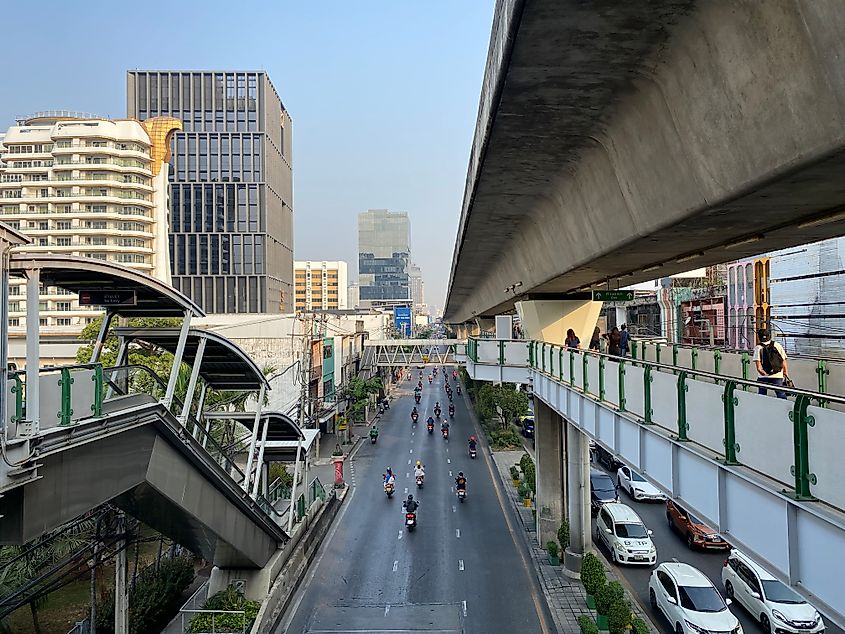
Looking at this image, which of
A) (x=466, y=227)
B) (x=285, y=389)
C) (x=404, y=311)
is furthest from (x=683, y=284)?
(x=404, y=311)

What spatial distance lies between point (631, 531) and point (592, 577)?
15.5 ft

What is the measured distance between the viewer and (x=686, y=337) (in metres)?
26.6

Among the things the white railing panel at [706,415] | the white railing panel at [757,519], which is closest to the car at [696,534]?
the white railing panel at [706,415]

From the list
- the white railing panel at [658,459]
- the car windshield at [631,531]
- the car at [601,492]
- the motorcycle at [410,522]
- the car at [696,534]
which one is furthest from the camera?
the car at [601,492]

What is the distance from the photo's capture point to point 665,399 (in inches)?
259

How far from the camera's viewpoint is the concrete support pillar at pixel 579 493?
16.7 m

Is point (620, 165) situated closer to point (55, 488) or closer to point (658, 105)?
point (658, 105)

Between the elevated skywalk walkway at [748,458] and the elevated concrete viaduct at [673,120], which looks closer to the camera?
the elevated concrete viaduct at [673,120]

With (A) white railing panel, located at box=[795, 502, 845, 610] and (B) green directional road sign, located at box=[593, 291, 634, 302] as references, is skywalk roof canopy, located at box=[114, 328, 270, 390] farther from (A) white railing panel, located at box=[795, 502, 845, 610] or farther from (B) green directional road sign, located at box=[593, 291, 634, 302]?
(A) white railing panel, located at box=[795, 502, 845, 610]

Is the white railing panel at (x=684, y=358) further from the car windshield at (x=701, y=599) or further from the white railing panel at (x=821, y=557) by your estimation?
the white railing panel at (x=821, y=557)

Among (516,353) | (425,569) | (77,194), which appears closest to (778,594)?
(516,353)

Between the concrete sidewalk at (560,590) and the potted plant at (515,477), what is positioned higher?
the potted plant at (515,477)

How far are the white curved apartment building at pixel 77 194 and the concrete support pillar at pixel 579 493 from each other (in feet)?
133

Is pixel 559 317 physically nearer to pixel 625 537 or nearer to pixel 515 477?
pixel 625 537
